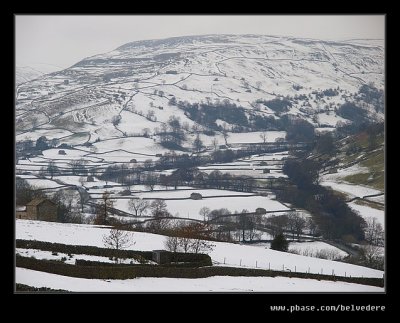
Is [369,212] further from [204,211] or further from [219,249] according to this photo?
[219,249]

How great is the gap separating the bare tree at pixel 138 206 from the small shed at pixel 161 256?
58747 millimetres

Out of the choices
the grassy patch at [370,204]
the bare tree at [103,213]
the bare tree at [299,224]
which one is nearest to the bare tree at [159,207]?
the bare tree at [103,213]

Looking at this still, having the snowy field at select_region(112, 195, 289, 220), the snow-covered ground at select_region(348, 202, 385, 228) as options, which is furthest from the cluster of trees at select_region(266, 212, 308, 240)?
the snowy field at select_region(112, 195, 289, 220)

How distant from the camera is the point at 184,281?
31391mm

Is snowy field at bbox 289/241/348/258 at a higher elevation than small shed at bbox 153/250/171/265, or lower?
lower

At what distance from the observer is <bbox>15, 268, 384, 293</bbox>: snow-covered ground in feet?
86.3

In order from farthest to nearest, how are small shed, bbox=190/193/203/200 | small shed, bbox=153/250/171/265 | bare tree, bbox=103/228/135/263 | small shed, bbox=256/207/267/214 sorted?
1. small shed, bbox=190/193/203/200
2. small shed, bbox=256/207/267/214
3. bare tree, bbox=103/228/135/263
4. small shed, bbox=153/250/171/265

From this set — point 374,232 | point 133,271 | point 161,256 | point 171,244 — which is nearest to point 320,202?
point 374,232

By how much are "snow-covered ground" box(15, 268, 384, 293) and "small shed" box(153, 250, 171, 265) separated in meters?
4.34

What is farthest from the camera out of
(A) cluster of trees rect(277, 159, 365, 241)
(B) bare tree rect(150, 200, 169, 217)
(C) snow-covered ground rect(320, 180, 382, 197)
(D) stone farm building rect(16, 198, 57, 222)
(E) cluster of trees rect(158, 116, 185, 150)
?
(E) cluster of trees rect(158, 116, 185, 150)

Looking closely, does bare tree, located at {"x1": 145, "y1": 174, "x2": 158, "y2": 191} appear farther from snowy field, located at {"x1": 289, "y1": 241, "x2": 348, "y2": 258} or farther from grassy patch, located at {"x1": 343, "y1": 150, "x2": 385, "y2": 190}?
snowy field, located at {"x1": 289, "y1": 241, "x2": 348, "y2": 258}
